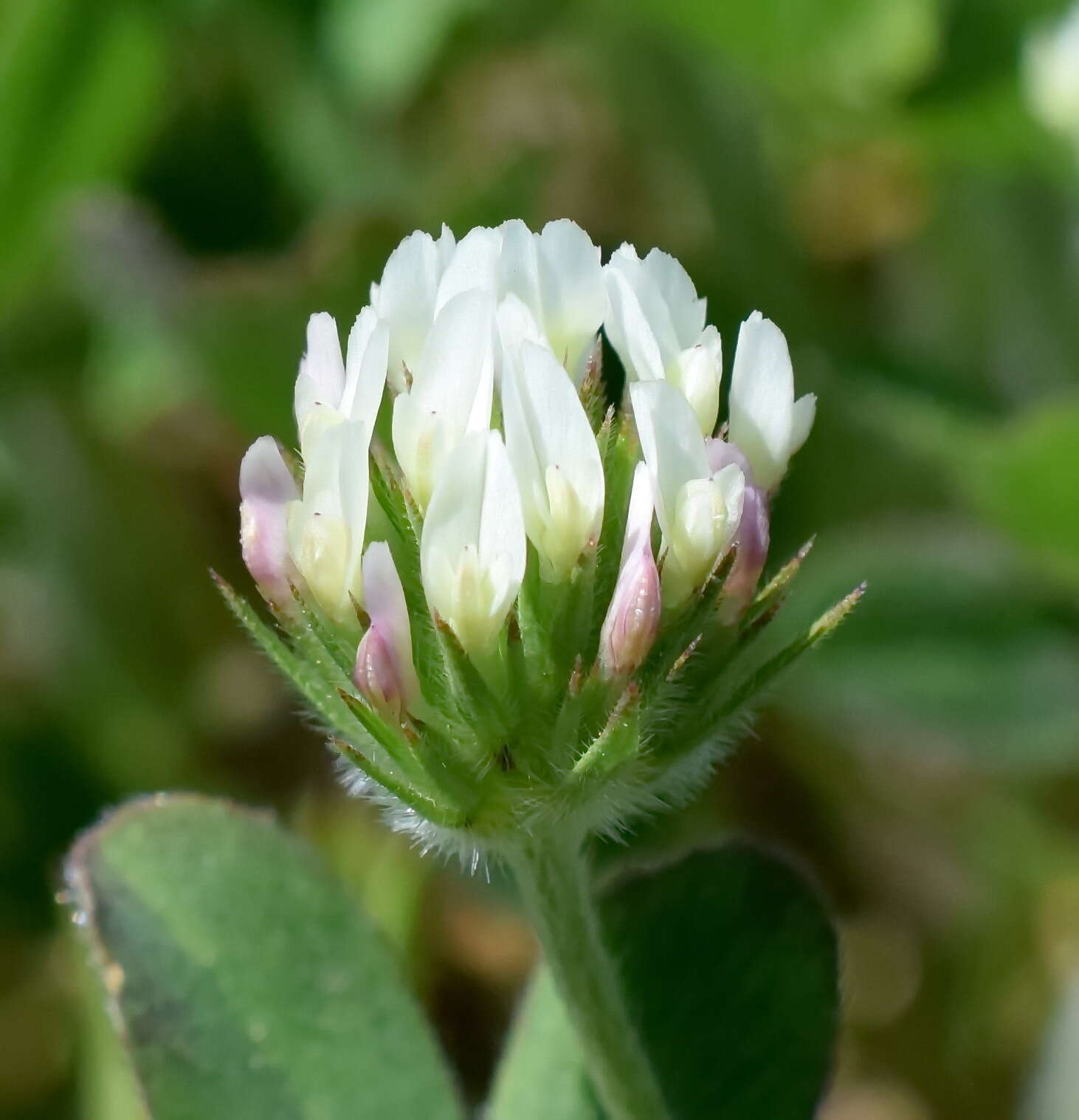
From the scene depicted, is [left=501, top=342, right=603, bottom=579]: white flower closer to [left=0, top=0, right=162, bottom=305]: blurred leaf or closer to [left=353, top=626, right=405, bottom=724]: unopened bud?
[left=353, top=626, right=405, bottom=724]: unopened bud

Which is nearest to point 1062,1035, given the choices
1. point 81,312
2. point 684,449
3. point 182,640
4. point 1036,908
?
point 1036,908

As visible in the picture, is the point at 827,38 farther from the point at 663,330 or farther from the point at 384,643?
the point at 384,643

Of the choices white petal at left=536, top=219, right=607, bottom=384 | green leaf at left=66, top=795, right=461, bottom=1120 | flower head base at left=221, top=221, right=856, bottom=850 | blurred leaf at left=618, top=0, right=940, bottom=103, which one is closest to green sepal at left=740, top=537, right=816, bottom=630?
flower head base at left=221, top=221, right=856, bottom=850

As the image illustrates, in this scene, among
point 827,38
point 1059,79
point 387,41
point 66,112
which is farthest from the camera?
point 387,41

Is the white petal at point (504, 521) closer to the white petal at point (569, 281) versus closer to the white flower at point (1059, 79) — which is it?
the white petal at point (569, 281)

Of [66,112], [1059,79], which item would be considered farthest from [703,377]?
[66,112]
